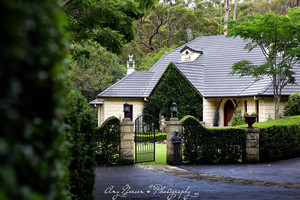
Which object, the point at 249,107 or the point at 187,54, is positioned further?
the point at 187,54

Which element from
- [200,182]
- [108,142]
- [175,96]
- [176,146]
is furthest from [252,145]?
[175,96]

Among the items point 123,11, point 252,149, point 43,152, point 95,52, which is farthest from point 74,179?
point 95,52

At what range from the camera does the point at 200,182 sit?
9430 mm

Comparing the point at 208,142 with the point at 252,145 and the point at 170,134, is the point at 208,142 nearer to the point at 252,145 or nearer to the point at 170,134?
the point at 170,134

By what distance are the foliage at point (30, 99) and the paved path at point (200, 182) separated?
237 inches

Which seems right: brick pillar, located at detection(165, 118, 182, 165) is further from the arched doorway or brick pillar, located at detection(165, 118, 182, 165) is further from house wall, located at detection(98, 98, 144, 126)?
house wall, located at detection(98, 98, 144, 126)

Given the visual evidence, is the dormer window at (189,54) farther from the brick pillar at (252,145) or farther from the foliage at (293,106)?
the brick pillar at (252,145)

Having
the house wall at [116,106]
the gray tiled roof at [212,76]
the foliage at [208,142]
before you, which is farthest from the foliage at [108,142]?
the house wall at [116,106]

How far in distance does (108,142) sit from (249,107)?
1438cm

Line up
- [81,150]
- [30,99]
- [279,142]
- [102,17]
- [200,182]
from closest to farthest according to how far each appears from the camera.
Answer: [30,99]
[81,150]
[200,182]
[102,17]
[279,142]

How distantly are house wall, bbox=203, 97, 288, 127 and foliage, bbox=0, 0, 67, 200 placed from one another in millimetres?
21939

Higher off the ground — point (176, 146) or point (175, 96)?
point (175, 96)

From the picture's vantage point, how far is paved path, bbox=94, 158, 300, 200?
7.84 m

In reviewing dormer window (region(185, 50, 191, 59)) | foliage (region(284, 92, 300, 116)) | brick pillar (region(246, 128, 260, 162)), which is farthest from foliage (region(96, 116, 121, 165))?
dormer window (region(185, 50, 191, 59))
